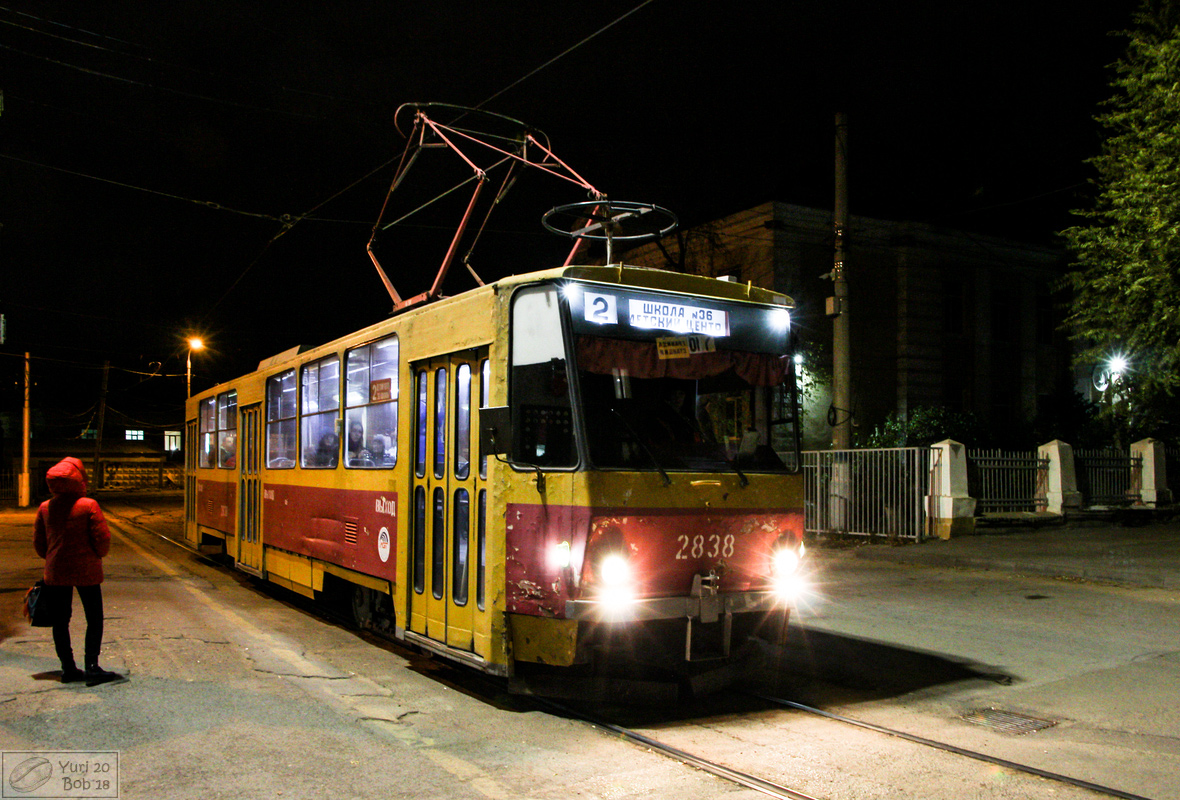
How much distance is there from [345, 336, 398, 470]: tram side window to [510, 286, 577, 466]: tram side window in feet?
7.13

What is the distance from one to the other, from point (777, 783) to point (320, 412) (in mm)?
7014

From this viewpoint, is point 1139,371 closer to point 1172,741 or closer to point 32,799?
point 1172,741

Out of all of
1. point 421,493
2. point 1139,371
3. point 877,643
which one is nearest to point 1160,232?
point 1139,371

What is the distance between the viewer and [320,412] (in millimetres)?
10578

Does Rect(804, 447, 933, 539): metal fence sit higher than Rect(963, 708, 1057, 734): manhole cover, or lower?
higher

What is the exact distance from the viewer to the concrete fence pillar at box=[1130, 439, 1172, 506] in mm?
22578

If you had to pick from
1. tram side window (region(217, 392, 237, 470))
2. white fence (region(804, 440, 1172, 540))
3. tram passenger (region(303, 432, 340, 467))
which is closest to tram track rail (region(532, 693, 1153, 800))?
tram passenger (region(303, 432, 340, 467))

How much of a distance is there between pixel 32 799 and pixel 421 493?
3.63 meters

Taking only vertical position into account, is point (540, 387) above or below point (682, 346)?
below

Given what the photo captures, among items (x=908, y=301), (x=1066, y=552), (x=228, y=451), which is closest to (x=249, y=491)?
(x=228, y=451)

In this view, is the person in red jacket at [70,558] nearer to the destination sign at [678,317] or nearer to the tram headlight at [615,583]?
the tram headlight at [615,583]

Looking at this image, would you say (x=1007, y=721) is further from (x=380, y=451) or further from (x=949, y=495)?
(x=949, y=495)

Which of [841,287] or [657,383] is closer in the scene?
[657,383]

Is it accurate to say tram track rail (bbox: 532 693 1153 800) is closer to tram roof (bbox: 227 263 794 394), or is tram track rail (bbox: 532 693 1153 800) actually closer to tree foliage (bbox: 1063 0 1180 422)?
tram roof (bbox: 227 263 794 394)
